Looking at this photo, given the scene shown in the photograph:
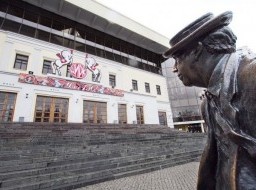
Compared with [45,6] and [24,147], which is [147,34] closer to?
[45,6]

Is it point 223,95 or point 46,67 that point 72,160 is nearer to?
point 223,95

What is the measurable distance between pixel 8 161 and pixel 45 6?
58.5 ft

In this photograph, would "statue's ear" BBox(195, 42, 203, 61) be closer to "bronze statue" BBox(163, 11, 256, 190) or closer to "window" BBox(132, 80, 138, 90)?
"bronze statue" BBox(163, 11, 256, 190)

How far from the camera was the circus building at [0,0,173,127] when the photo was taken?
1419cm

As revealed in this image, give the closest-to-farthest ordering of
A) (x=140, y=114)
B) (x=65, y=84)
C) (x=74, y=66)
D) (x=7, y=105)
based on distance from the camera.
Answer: (x=7, y=105)
(x=65, y=84)
(x=74, y=66)
(x=140, y=114)

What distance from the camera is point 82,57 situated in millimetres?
18844

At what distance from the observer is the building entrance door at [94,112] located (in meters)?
16.9

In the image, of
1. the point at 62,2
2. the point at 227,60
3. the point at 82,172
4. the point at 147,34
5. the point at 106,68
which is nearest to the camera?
the point at 227,60

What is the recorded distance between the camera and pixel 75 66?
1736cm

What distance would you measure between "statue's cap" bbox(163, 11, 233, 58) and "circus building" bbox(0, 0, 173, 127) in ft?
47.5

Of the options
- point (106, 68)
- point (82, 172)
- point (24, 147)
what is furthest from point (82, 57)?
point (82, 172)

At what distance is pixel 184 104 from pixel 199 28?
3463cm

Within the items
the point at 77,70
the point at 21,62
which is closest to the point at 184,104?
the point at 77,70

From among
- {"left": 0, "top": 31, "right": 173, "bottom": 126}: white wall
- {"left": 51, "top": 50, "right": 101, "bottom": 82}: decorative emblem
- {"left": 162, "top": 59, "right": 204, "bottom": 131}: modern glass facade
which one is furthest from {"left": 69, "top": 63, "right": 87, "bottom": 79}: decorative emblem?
{"left": 162, "top": 59, "right": 204, "bottom": 131}: modern glass facade
